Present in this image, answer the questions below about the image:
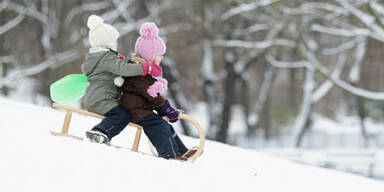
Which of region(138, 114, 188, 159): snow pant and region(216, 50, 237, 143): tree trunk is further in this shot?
region(216, 50, 237, 143): tree trunk

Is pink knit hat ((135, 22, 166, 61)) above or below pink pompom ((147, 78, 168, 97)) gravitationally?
above

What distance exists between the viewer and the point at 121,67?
5293 millimetres

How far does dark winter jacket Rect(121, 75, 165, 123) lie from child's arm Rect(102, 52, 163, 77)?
0.16 m

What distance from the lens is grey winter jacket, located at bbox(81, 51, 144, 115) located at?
5324 millimetres

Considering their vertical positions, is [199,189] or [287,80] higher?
[199,189]

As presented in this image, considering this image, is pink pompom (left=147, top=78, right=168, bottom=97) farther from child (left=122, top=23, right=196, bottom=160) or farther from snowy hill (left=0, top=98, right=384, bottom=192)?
snowy hill (left=0, top=98, right=384, bottom=192)

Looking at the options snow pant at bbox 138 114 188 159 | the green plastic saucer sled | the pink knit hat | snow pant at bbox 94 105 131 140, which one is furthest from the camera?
the pink knit hat

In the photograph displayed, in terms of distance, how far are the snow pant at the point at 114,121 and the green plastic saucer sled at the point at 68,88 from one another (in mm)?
465

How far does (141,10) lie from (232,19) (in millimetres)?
3940

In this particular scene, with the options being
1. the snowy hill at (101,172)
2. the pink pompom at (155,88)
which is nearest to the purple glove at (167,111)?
the pink pompom at (155,88)

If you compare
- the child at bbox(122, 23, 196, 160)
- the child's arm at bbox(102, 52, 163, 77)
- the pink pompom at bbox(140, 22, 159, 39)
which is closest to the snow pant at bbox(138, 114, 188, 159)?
the child at bbox(122, 23, 196, 160)

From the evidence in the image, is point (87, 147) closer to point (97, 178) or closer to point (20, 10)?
point (97, 178)

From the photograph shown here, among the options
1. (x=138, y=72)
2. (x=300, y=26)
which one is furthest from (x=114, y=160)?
(x=300, y=26)

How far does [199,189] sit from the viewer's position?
4414 mm
